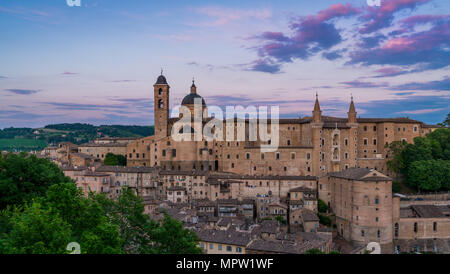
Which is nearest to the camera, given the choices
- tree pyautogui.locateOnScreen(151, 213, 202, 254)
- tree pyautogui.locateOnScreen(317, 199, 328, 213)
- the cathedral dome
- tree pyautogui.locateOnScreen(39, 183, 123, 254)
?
tree pyautogui.locateOnScreen(39, 183, 123, 254)

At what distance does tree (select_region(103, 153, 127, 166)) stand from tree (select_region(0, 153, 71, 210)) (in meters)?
31.1

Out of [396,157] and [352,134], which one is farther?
[352,134]

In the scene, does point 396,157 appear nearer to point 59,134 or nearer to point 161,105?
point 161,105

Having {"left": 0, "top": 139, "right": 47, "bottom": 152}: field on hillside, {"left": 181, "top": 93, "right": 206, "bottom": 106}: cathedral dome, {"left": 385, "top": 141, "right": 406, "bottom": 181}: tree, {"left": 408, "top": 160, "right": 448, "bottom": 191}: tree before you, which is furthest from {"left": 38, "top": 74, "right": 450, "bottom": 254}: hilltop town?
{"left": 0, "top": 139, "right": 47, "bottom": 152}: field on hillside

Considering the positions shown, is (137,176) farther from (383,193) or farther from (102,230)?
(102,230)

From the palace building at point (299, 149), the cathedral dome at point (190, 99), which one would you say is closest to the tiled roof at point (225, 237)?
the palace building at point (299, 149)

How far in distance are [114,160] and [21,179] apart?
3324cm

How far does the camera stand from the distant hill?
360ft

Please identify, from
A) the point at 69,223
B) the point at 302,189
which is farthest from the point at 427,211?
the point at 69,223

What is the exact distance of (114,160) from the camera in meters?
59.8

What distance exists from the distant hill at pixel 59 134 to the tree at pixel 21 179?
81.9 m

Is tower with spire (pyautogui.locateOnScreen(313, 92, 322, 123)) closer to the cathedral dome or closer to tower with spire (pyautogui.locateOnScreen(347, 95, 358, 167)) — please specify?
tower with spire (pyautogui.locateOnScreen(347, 95, 358, 167))
